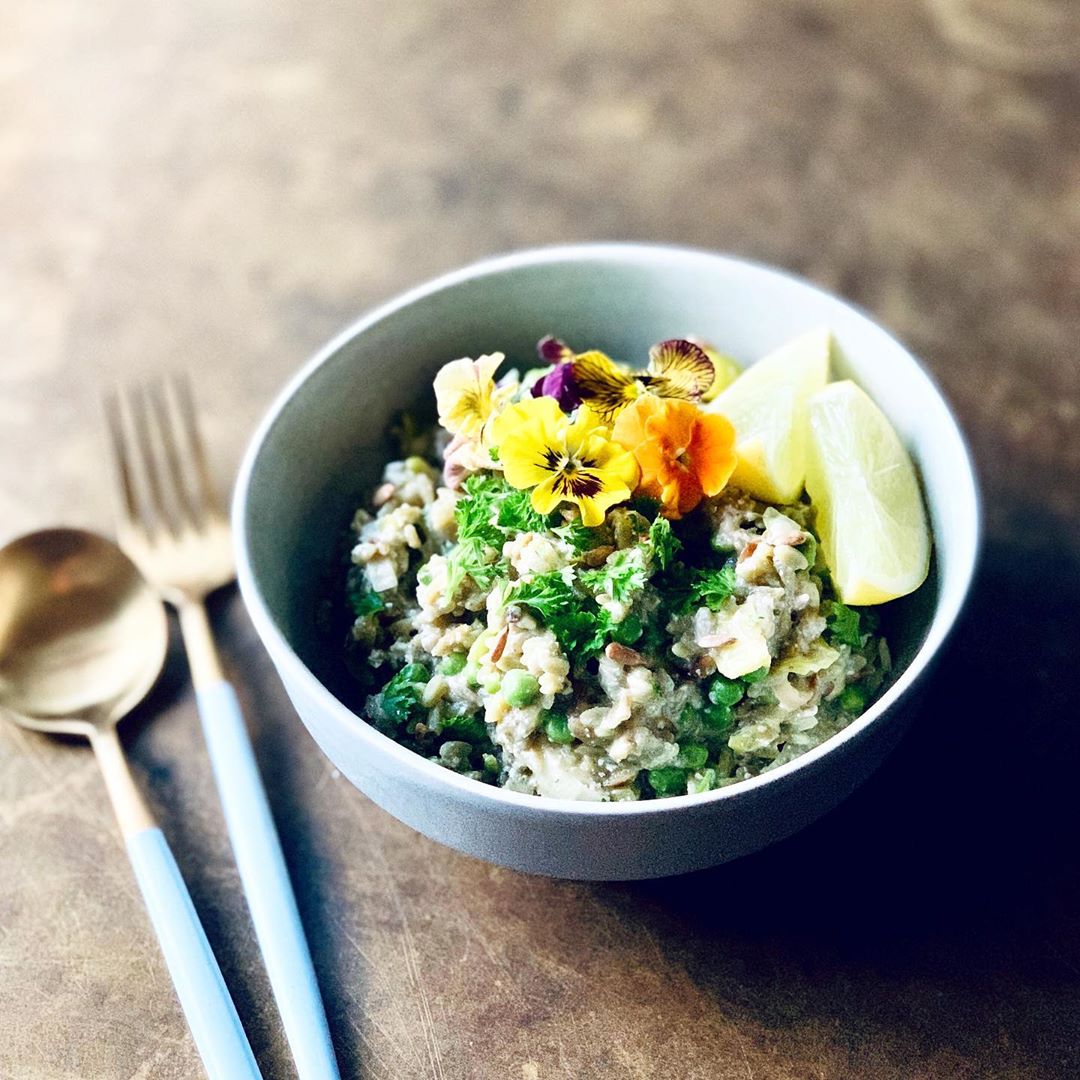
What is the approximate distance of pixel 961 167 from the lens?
2807mm

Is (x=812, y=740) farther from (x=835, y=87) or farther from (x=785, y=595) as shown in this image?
(x=835, y=87)

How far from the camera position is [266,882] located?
1.68 m

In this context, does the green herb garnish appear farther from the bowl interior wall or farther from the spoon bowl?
the spoon bowl

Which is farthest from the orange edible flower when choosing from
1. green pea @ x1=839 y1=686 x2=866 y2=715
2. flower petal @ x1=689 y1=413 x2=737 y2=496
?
green pea @ x1=839 y1=686 x2=866 y2=715

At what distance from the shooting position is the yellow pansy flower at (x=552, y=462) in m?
1.53

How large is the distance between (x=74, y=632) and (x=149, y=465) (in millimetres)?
357

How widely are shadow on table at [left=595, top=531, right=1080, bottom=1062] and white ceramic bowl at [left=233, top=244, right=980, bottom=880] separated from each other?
0.20 m

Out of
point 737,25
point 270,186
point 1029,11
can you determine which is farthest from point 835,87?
point 270,186

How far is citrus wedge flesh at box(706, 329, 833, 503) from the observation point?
1.65 m

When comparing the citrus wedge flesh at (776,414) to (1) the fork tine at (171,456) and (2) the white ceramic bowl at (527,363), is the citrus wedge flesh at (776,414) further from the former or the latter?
(1) the fork tine at (171,456)

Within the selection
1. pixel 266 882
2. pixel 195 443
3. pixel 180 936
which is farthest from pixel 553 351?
pixel 180 936

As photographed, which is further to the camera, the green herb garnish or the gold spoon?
the gold spoon

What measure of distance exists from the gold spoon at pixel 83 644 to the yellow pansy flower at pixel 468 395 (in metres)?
0.69

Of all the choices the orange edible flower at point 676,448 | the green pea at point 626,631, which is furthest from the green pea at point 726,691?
the orange edible flower at point 676,448
